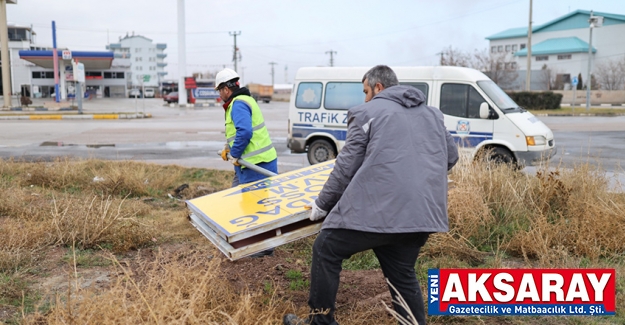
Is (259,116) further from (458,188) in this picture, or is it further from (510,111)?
(510,111)

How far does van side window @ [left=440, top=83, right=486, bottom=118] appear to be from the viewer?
1055 cm

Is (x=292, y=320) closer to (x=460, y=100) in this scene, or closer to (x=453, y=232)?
(x=453, y=232)

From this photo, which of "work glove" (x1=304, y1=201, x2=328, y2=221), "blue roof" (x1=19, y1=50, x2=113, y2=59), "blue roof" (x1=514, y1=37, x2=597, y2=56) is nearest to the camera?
"work glove" (x1=304, y1=201, x2=328, y2=221)

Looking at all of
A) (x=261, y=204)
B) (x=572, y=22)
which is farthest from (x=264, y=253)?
(x=572, y=22)

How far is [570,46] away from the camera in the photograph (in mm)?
73500

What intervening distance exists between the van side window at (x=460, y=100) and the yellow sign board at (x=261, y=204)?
6.19 metres

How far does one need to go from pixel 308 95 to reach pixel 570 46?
72096 mm

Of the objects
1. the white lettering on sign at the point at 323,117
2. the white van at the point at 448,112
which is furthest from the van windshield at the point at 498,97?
the white lettering on sign at the point at 323,117

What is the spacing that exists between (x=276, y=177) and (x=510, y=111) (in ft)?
22.7

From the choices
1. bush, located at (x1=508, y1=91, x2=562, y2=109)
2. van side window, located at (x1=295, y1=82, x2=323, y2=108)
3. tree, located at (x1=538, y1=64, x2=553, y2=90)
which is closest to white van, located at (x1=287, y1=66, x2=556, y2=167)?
van side window, located at (x1=295, y1=82, x2=323, y2=108)

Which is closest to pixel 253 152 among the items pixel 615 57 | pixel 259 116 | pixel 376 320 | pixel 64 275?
pixel 259 116

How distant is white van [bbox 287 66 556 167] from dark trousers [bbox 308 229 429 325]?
6021 mm

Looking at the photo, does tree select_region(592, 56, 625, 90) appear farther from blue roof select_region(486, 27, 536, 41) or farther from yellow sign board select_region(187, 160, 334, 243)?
yellow sign board select_region(187, 160, 334, 243)

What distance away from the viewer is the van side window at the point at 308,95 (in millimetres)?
11977
